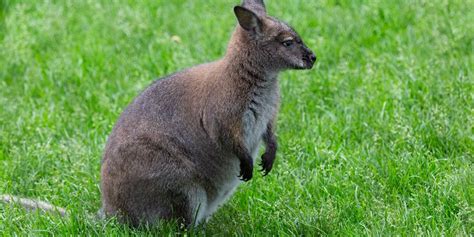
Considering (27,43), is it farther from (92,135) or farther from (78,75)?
(92,135)

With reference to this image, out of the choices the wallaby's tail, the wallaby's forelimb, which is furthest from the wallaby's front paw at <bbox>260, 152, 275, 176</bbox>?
the wallaby's tail

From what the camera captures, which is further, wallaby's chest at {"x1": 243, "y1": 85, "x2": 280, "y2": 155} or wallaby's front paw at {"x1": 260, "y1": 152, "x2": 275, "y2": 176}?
wallaby's front paw at {"x1": 260, "y1": 152, "x2": 275, "y2": 176}

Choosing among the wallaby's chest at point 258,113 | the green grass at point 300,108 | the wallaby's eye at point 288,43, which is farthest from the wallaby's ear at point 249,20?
the green grass at point 300,108

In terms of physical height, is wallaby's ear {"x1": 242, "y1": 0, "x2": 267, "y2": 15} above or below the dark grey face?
above

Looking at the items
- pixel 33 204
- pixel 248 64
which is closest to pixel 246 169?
pixel 248 64

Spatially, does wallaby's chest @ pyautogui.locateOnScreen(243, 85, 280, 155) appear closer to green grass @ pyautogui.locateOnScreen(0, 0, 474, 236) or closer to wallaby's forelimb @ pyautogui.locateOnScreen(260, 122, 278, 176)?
wallaby's forelimb @ pyautogui.locateOnScreen(260, 122, 278, 176)

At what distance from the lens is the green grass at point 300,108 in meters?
5.75

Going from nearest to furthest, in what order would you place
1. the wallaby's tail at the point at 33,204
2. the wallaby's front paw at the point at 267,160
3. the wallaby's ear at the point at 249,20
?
1. the wallaby's ear at the point at 249,20
2. the wallaby's front paw at the point at 267,160
3. the wallaby's tail at the point at 33,204

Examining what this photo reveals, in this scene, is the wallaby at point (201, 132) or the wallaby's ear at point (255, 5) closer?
the wallaby at point (201, 132)

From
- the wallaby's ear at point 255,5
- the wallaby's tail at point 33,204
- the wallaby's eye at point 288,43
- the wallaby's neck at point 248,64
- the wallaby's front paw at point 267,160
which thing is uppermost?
the wallaby's ear at point 255,5

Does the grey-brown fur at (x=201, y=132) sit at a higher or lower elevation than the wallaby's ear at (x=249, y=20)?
lower

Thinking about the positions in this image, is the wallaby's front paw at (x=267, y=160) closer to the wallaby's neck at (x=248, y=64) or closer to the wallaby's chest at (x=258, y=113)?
the wallaby's chest at (x=258, y=113)

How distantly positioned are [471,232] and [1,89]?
4.52 metres

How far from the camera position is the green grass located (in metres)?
5.75
